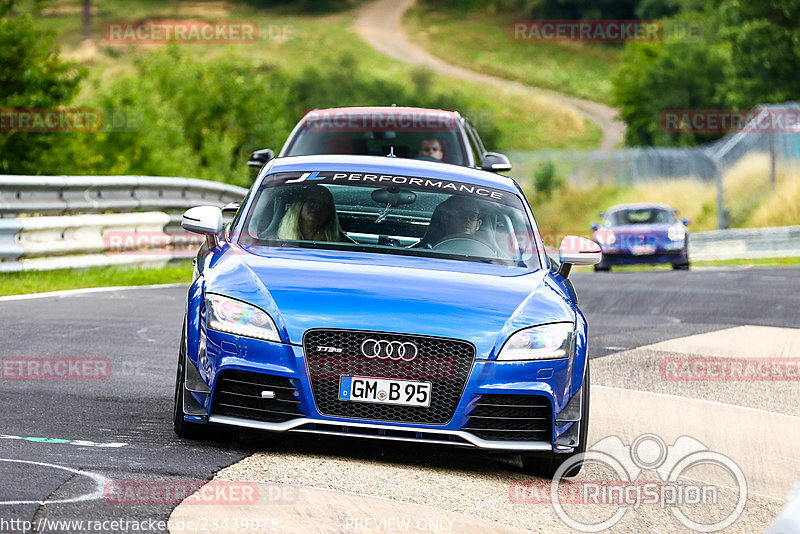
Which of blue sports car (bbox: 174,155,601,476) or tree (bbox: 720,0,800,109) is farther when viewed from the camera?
tree (bbox: 720,0,800,109)

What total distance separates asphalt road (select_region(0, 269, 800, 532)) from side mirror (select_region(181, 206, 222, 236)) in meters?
0.98

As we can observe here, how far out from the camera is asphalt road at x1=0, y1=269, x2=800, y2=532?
5320 millimetres

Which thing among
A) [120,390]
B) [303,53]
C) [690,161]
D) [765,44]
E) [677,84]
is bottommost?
[120,390]

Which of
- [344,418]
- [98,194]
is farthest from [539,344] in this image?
[98,194]

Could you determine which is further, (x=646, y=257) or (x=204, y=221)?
(x=646, y=257)

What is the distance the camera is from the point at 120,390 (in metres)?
8.02

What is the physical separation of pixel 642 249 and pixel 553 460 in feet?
62.4

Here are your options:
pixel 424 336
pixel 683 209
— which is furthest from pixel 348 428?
pixel 683 209

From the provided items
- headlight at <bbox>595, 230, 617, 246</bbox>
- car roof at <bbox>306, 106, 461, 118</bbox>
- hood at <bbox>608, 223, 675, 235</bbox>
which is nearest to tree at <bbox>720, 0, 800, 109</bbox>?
hood at <bbox>608, 223, 675, 235</bbox>

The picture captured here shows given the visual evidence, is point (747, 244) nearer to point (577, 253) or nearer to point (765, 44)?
point (577, 253)

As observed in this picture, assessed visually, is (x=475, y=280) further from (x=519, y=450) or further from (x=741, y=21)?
(x=741, y=21)

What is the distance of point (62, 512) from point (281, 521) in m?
0.78

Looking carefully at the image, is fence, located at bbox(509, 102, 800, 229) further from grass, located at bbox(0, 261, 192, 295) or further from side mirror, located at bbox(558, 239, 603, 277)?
side mirror, located at bbox(558, 239, 603, 277)

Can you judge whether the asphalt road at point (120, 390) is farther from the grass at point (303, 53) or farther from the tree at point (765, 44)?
the grass at point (303, 53)
